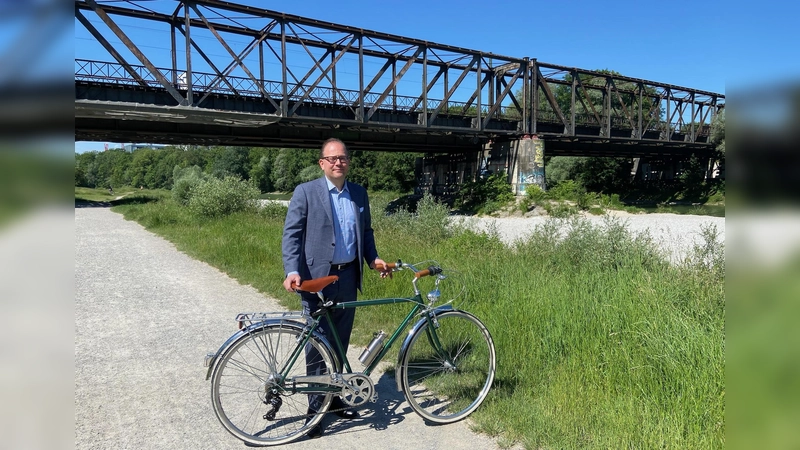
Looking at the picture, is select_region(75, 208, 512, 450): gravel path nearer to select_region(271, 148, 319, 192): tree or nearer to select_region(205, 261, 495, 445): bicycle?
select_region(205, 261, 495, 445): bicycle

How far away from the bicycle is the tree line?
228 feet

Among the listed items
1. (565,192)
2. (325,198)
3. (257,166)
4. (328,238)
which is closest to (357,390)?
(328,238)

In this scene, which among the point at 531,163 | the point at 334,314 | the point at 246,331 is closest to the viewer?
the point at 246,331

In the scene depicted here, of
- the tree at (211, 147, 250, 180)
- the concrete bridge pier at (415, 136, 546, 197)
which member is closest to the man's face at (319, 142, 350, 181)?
the concrete bridge pier at (415, 136, 546, 197)

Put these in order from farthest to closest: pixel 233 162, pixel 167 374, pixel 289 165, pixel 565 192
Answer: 1. pixel 233 162
2. pixel 289 165
3. pixel 565 192
4. pixel 167 374

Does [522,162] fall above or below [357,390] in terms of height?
above

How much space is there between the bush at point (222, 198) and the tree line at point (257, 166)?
49.7m

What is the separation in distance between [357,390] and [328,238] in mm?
1315

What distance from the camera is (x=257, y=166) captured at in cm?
10844

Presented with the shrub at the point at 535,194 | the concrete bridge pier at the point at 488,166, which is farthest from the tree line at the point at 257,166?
the shrub at the point at 535,194

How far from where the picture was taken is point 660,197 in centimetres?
5825

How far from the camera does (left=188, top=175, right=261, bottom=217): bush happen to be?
822 inches

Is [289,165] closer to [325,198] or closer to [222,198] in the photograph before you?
[222,198]
